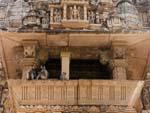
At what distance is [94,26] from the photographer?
10.5 m

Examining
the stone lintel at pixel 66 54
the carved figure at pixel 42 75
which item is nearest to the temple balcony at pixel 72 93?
the carved figure at pixel 42 75

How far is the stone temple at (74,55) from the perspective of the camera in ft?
30.7

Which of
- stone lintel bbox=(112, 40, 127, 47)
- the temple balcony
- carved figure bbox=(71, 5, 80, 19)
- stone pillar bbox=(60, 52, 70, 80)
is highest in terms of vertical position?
carved figure bbox=(71, 5, 80, 19)

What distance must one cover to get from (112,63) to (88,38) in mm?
898

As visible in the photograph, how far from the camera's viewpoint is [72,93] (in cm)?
938

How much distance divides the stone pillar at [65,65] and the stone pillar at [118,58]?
Result: 3.74 ft

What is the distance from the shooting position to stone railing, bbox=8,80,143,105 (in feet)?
30.6

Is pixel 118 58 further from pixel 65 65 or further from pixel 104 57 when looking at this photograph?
pixel 65 65

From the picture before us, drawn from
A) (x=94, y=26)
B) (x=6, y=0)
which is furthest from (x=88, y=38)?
(x=6, y=0)

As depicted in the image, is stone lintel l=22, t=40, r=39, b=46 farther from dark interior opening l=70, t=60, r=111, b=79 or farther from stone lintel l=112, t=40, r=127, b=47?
stone lintel l=112, t=40, r=127, b=47

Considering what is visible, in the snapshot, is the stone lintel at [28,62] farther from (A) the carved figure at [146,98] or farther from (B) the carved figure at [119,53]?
(A) the carved figure at [146,98]

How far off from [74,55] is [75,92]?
1662 millimetres

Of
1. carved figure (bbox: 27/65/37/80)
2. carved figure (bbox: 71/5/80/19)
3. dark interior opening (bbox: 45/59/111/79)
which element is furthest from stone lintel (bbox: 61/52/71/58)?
carved figure (bbox: 71/5/80/19)

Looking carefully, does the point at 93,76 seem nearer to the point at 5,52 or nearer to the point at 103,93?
the point at 103,93
